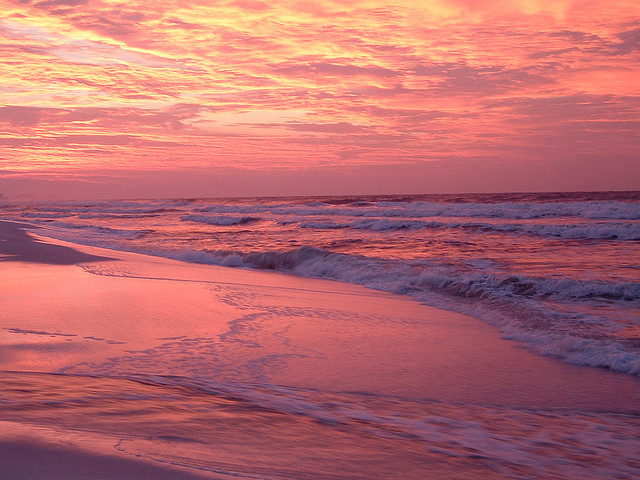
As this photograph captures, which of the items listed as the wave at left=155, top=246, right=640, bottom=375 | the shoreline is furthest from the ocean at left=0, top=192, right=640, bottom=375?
the shoreline

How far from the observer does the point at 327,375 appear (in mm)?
4449

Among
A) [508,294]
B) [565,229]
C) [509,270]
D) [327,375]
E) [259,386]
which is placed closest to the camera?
[259,386]

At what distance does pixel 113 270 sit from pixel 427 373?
7740mm

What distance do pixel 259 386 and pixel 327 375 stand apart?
655 mm

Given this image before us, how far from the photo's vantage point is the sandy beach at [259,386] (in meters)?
2.50

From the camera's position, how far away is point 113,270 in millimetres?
10688

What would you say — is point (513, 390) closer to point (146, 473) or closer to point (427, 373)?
point (427, 373)

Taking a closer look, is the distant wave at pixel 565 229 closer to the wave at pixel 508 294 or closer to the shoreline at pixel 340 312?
the wave at pixel 508 294

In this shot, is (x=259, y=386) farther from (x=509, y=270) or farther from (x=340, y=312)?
(x=509, y=270)

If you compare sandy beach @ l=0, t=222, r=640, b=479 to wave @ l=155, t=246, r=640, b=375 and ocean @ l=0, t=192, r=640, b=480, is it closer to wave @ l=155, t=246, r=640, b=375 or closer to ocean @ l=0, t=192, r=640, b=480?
ocean @ l=0, t=192, r=640, b=480

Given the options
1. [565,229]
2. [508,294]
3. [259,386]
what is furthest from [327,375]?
[565,229]

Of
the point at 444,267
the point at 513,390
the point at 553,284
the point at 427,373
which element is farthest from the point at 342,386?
the point at 444,267

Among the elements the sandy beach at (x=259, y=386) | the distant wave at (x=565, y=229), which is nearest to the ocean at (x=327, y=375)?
the sandy beach at (x=259, y=386)

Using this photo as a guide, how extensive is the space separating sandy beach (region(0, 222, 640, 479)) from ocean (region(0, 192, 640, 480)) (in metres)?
0.02
